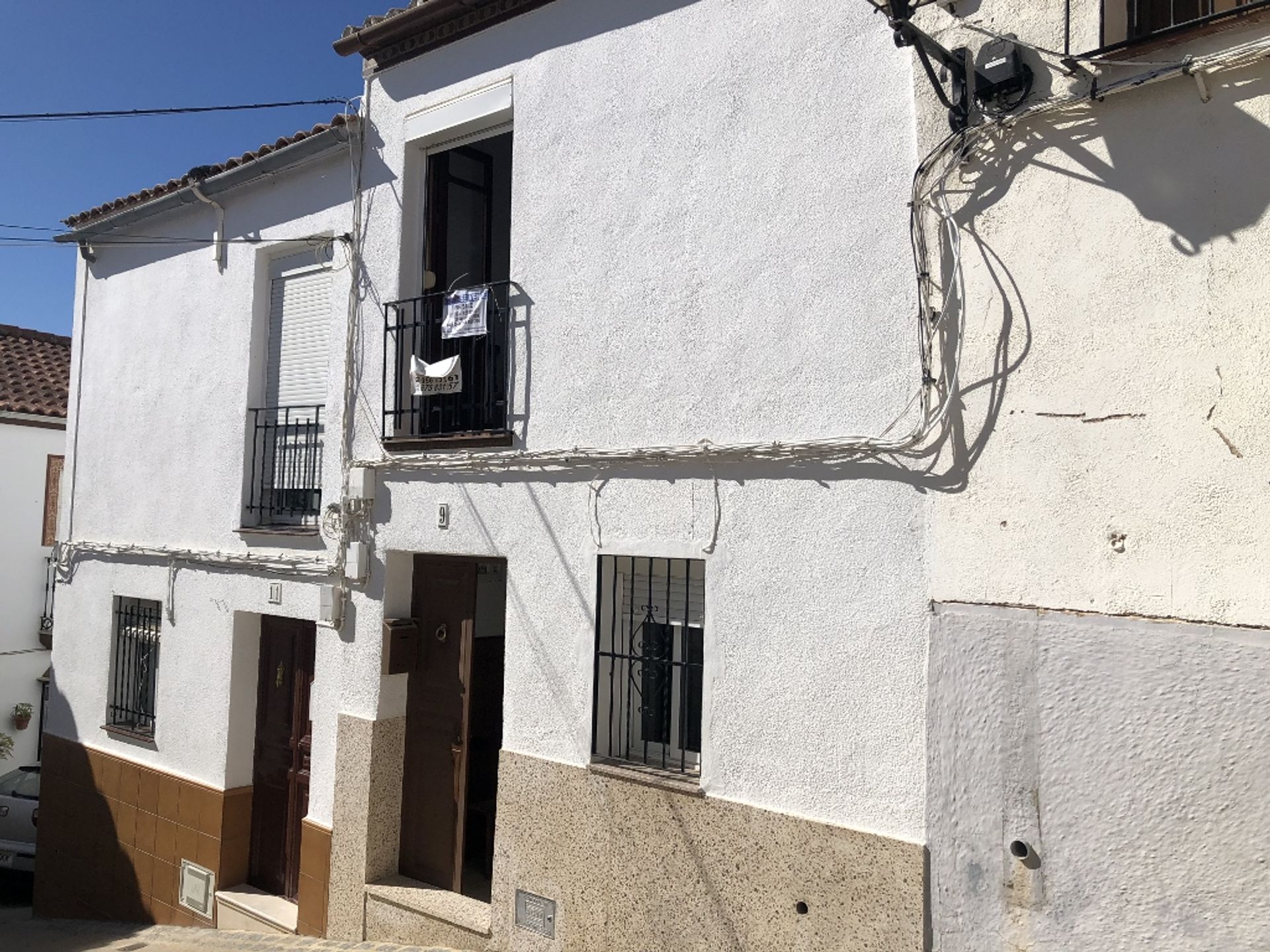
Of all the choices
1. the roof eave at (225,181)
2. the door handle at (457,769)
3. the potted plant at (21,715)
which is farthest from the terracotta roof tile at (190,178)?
the potted plant at (21,715)

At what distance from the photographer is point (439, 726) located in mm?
6480

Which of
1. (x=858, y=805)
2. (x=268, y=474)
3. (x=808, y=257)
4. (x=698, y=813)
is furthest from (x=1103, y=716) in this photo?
(x=268, y=474)

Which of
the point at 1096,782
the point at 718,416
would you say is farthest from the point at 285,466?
the point at 1096,782

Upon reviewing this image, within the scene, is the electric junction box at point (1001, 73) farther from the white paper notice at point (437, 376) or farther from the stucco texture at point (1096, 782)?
the white paper notice at point (437, 376)

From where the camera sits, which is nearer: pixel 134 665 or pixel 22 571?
pixel 134 665

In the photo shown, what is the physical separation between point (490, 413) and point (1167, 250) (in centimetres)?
388

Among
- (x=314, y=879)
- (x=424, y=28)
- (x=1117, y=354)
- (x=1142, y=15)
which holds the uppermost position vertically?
(x=424, y=28)

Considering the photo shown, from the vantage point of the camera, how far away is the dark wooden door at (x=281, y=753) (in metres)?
7.41

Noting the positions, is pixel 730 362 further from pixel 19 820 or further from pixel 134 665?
pixel 19 820

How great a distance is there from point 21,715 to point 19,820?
5.19 meters

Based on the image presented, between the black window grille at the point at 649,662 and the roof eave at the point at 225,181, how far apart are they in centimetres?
401

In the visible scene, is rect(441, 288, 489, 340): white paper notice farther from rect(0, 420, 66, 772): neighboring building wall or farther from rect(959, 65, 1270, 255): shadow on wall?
rect(0, 420, 66, 772): neighboring building wall

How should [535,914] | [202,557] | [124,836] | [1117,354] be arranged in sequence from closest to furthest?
1. [1117,354]
2. [535,914]
3. [202,557]
4. [124,836]

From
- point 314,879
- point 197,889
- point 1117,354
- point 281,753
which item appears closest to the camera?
point 1117,354
